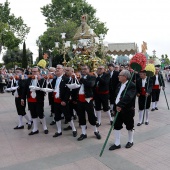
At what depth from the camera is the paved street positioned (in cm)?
454

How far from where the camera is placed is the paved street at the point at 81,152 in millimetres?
4539

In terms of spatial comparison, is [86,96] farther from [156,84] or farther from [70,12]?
[70,12]

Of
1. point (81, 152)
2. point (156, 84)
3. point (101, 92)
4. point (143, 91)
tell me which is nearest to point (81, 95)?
point (101, 92)

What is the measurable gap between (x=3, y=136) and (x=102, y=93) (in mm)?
3323

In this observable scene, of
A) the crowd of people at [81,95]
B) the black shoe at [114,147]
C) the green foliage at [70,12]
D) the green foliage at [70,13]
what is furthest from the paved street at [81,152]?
the green foliage at [70,12]

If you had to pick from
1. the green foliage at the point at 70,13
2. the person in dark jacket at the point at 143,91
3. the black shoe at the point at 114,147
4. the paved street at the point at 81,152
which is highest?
the green foliage at the point at 70,13

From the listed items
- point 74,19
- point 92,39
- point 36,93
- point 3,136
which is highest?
point 74,19

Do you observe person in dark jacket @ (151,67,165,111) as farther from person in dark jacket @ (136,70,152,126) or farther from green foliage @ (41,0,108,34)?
green foliage @ (41,0,108,34)

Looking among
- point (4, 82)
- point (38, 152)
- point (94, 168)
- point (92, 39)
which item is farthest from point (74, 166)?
point (4, 82)

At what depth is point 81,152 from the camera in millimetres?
5230

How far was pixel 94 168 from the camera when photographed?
4.39m

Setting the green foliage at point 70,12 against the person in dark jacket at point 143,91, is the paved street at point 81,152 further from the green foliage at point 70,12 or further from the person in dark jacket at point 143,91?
the green foliage at point 70,12

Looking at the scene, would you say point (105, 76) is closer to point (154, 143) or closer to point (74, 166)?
point (154, 143)

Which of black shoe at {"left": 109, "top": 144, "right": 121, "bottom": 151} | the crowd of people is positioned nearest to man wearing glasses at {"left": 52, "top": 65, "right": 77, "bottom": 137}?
the crowd of people
